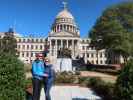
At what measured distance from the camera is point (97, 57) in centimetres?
13425

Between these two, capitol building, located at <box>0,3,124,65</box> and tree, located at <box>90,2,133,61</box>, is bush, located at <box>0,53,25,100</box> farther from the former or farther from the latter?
capitol building, located at <box>0,3,124,65</box>

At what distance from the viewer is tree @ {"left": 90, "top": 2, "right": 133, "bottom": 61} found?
4575 centimetres

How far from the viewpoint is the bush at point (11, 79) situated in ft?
33.8

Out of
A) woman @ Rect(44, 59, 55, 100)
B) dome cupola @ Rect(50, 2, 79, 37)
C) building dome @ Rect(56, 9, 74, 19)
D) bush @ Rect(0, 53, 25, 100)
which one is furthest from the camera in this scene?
building dome @ Rect(56, 9, 74, 19)

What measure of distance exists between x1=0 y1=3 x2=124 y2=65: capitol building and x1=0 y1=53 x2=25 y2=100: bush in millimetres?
101810

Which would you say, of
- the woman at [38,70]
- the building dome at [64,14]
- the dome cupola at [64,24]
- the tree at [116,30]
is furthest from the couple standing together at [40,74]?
the building dome at [64,14]

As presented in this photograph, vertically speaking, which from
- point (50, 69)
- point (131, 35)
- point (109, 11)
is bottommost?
point (50, 69)

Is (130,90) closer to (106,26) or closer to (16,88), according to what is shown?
(16,88)

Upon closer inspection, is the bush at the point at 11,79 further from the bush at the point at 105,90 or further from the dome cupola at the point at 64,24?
the dome cupola at the point at 64,24

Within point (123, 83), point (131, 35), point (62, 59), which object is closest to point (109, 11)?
point (131, 35)

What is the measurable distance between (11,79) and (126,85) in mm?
4428

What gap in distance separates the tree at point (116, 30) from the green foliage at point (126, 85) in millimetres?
32596

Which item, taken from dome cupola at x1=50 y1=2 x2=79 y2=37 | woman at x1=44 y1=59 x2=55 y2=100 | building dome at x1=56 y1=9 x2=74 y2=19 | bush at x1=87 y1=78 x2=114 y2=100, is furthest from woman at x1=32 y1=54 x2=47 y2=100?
building dome at x1=56 y1=9 x2=74 y2=19

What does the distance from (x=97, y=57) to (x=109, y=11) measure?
80958 mm
